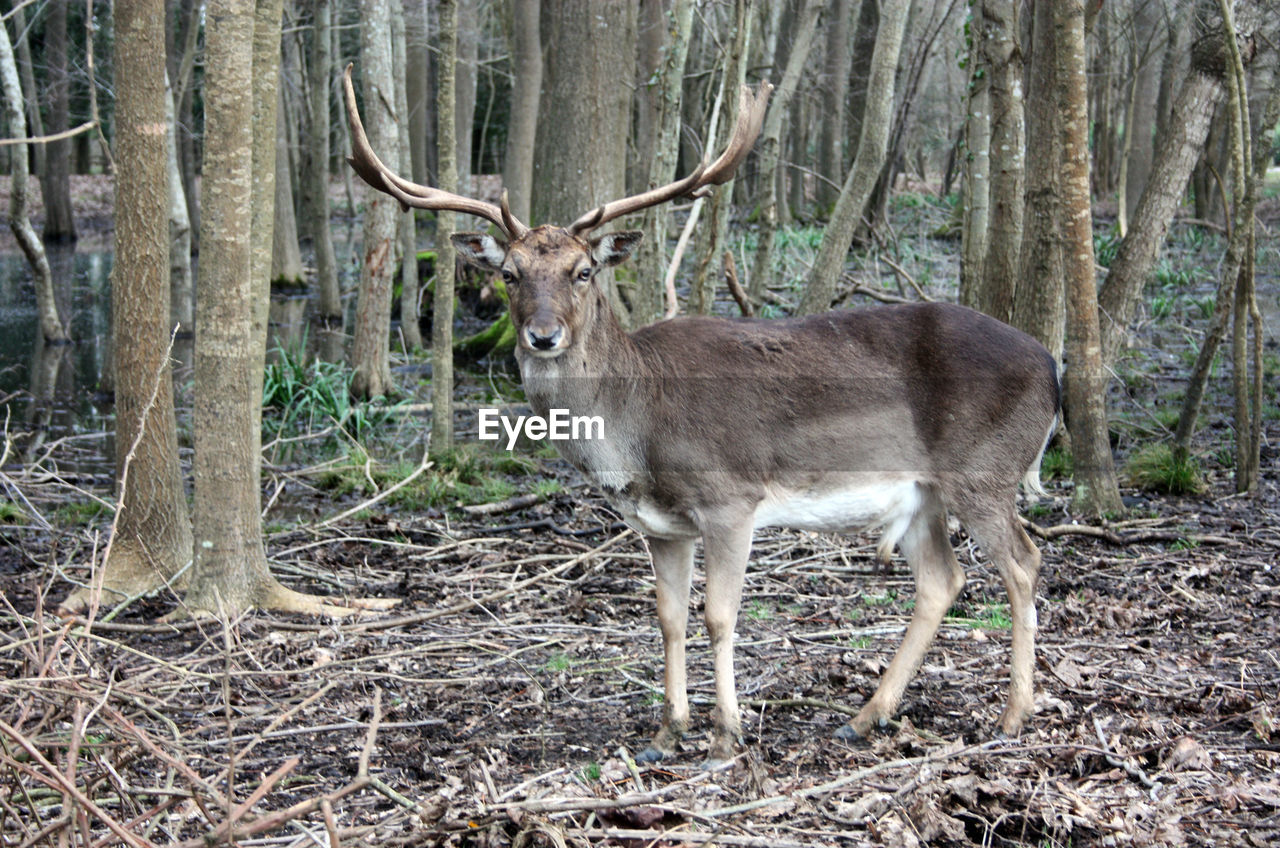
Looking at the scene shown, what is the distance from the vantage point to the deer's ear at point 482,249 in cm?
522

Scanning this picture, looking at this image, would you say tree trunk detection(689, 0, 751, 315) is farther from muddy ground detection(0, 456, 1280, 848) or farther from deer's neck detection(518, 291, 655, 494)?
deer's neck detection(518, 291, 655, 494)

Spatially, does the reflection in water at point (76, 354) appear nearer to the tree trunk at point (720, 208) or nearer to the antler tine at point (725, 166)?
the antler tine at point (725, 166)

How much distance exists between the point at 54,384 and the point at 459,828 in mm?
12449

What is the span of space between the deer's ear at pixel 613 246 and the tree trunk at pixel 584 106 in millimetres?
5743

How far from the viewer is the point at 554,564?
747 centimetres

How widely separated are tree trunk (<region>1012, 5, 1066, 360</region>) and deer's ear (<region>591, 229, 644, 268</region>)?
13.9ft

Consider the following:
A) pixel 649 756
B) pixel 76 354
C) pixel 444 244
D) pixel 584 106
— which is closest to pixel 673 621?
pixel 649 756

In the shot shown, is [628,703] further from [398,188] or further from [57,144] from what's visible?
[57,144]

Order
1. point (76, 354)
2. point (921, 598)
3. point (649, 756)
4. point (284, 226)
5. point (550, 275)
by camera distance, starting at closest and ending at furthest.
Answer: point (649, 756) → point (550, 275) → point (921, 598) → point (76, 354) → point (284, 226)

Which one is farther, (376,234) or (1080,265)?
(376,234)

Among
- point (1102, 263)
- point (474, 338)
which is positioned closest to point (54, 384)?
point (474, 338)

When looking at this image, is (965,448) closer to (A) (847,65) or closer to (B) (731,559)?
(B) (731,559)

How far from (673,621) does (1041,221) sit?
193 inches

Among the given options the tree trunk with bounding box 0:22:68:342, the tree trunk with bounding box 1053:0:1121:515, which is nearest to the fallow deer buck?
the tree trunk with bounding box 1053:0:1121:515
